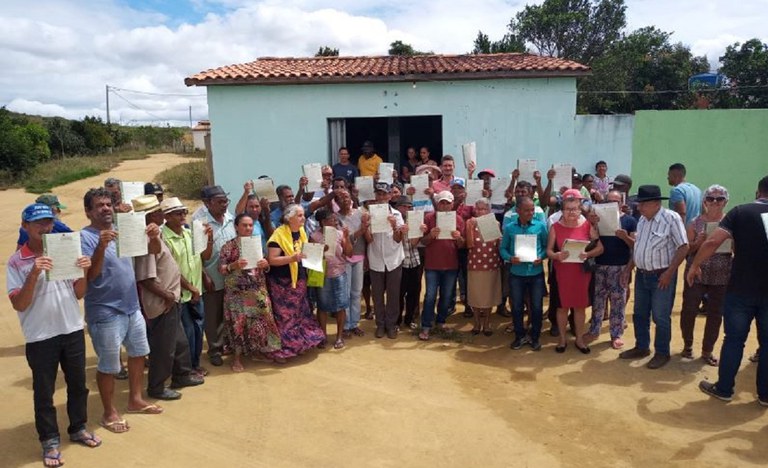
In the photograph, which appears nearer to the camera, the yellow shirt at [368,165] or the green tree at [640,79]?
the yellow shirt at [368,165]

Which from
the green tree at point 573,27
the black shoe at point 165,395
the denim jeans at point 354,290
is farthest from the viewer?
the green tree at point 573,27

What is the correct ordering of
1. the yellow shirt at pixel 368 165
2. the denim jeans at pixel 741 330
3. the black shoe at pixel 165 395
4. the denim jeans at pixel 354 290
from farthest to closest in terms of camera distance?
1. the yellow shirt at pixel 368 165
2. the denim jeans at pixel 354 290
3. the black shoe at pixel 165 395
4. the denim jeans at pixel 741 330

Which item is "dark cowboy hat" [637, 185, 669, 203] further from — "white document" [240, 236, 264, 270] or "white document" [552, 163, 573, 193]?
"white document" [240, 236, 264, 270]

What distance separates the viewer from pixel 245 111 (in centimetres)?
1105

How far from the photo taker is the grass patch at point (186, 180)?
19.5m

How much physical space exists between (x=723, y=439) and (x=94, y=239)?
193 inches

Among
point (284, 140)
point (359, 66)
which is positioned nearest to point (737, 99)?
point (359, 66)

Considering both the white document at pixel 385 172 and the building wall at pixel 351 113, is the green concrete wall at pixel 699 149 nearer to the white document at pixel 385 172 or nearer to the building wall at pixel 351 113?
the building wall at pixel 351 113

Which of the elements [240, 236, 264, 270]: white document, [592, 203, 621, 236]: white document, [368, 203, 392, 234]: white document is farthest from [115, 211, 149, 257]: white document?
[592, 203, 621, 236]: white document

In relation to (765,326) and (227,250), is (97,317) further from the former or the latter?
(765,326)

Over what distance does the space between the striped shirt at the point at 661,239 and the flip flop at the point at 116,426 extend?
4866 millimetres

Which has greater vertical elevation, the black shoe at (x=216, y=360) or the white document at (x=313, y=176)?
the white document at (x=313, y=176)

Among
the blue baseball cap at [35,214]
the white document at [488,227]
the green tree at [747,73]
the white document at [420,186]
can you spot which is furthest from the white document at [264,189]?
the green tree at [747,73]

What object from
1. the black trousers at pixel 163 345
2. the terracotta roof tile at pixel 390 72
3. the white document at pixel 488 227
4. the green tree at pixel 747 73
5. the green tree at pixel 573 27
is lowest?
the black trousers at pixel 163 345
